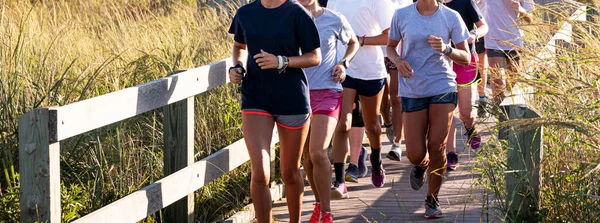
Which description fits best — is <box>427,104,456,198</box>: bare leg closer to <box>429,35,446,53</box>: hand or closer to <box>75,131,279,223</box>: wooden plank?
<box>429,35,446,53</box>: hand

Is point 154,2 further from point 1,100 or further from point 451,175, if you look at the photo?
point 1,100

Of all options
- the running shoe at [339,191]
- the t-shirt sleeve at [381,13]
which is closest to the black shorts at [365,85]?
the t-shirt sleeve at [381,13]

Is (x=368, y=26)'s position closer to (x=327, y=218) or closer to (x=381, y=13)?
(x=381, y=13)

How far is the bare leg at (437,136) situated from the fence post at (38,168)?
309 centimetres

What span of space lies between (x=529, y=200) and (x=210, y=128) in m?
3.45

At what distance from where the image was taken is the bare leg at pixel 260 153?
7277 millimetres

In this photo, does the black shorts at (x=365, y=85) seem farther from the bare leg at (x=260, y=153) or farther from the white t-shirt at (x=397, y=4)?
the bare leg at (x=260, y=153)

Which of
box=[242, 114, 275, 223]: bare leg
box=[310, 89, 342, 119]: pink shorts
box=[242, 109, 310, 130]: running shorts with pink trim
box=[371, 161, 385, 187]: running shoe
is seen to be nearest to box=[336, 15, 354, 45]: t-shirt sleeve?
box=[310, 89, 342, 119]: pink shorts

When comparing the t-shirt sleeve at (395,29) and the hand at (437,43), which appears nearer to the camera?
the hand at (437,43)

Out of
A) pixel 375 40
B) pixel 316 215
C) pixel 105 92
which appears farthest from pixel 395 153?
pixel 105 92

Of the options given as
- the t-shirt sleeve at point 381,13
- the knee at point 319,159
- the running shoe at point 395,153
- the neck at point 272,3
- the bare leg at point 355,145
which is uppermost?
the neck at point 272,3

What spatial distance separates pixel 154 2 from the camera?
16672 millimetres

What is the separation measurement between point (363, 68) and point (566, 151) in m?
2.98

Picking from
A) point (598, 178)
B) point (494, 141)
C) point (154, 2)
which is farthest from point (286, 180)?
point (154, 2)
